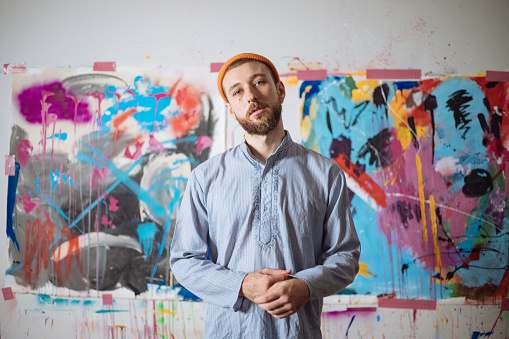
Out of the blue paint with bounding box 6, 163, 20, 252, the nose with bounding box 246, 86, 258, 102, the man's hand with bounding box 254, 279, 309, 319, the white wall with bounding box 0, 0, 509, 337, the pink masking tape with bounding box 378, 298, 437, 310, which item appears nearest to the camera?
the man's hand with bounding box 254, 279, 309, 319

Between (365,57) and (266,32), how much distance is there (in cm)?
Answer: 62

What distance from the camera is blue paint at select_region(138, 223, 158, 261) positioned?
2.16 metres

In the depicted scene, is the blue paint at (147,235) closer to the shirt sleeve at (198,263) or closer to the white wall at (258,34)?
the white wall at (258,34)

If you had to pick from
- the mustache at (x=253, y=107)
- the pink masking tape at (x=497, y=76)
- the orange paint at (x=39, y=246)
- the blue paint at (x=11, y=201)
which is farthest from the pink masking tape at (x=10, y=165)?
the pink masking tape at (x=497, y=76)

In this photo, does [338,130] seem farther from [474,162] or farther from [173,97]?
[173,97]

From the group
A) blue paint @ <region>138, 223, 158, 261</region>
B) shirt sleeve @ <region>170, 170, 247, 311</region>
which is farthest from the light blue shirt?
blue paint @ <region>138, 223, 158, 261</region>

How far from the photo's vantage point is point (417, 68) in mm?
2145

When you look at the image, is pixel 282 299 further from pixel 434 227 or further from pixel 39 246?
pixel 39 246

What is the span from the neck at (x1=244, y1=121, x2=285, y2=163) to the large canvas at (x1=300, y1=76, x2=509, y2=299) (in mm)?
954

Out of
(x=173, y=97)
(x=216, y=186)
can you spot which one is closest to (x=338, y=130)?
(x=173, y=97)

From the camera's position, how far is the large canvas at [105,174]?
85.6 inches

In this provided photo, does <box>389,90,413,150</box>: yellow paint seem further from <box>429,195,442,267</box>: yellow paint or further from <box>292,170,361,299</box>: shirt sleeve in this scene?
<box>292,170,361,299</box>: shirt sleeve

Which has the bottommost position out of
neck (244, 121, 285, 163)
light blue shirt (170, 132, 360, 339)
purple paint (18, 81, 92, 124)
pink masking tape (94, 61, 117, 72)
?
light blue shirt (170, 132, 360, 339)

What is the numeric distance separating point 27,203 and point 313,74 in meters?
1.94
